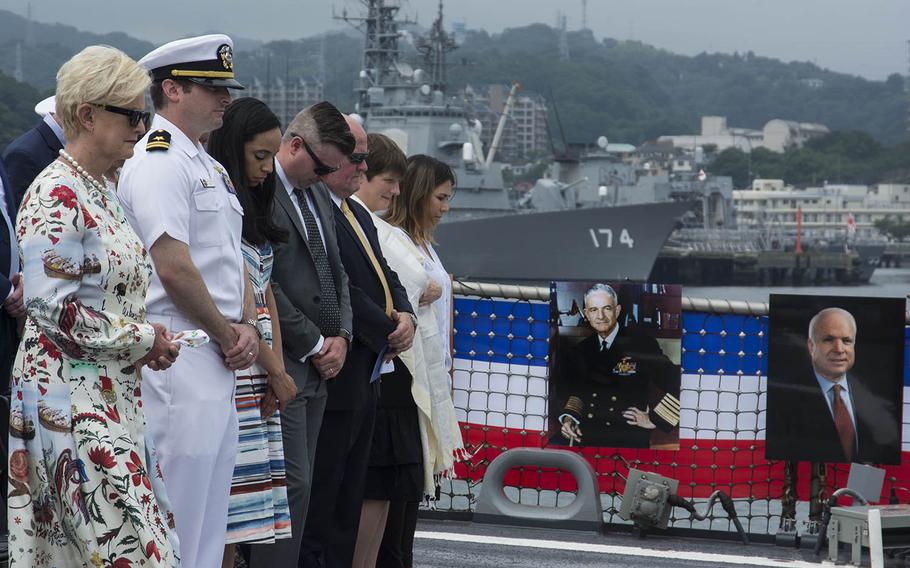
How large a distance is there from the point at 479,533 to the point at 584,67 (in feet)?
384

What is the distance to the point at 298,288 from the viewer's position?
3.21 m

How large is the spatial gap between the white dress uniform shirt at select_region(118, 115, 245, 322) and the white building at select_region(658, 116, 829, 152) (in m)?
139

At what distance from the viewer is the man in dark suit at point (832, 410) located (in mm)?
4734

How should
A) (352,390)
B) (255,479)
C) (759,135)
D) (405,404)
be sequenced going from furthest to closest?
1. (759,135)
2. (405,404)
3. (352,390)
4. (255,479)

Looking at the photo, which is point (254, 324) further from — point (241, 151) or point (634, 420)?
point (634, 420)

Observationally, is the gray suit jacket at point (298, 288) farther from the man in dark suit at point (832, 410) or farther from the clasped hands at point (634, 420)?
the man in dark suit at point (832, 410)

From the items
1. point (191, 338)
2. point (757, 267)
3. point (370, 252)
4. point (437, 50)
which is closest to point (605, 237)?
point (437, 50)

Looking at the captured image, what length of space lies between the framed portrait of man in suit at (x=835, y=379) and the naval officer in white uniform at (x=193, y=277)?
2.71 meters

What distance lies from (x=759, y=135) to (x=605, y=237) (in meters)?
102

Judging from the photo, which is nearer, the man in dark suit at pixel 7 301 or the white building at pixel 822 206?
the man in dark suit at pixel 7 301

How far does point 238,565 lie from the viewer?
3664 mm

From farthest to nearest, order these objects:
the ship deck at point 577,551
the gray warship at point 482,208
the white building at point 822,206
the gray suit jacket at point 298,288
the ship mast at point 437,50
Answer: the white building at point 822,206, the ship mast at point 437,50, the gray warship at point 482,208, the ship deck at point 577,551, the gray suit jacket at point 298,288

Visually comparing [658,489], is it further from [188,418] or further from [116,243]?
[116,243]

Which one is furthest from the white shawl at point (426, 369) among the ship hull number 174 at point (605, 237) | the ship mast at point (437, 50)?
the ship hull number 174 at point (605, 237)
